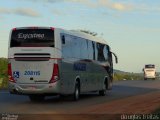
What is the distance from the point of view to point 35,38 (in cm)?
2386

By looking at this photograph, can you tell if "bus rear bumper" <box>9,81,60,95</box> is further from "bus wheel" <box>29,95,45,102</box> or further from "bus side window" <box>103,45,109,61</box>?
"bus side window" <box>103,45,109,61</box>

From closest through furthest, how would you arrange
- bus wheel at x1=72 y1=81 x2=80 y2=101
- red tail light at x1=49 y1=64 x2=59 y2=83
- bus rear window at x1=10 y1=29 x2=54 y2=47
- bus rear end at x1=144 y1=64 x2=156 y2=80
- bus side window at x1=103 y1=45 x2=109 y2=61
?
1. red tail light at x1=49 y1=64 x2=59 y2=83
2. bus rear window at x1=10 y1=29 x2=54 y2=47
3. bus wheel at x1=72 y1=81 x2=80 y2=101
4. bus side window at x1=103 y1=45 x2=109 y2=61
5. bus rear end at x1=144 y1=64 x2=156 y2=80

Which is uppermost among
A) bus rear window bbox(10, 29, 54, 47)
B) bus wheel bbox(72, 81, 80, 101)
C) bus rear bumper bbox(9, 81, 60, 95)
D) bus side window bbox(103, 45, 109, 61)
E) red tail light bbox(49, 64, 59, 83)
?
bus rear window bbox(10, 29, 54, 47)

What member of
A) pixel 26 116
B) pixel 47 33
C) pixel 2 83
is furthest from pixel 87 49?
pixel 2 83

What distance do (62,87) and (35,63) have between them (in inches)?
61.7

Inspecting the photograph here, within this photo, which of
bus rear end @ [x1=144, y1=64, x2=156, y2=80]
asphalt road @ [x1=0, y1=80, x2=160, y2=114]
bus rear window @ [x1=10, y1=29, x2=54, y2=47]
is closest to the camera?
asphalt road @ [x1=0, y1=80, x2=160, y2=114]

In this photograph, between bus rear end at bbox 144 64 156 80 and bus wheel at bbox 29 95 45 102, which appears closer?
bus wheel at bbox 29 95 45 102

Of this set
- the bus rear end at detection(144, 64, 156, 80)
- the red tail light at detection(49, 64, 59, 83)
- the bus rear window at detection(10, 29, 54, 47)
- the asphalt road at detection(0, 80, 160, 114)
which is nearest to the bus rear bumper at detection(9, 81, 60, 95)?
the red tail light at detection(49, 64, 59, 83)

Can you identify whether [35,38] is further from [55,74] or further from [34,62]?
[55,74]

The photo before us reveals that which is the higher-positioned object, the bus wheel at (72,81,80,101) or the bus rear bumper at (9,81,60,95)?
the bus rear bumper at (9,81,60,95)

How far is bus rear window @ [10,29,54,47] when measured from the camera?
78.0 ft

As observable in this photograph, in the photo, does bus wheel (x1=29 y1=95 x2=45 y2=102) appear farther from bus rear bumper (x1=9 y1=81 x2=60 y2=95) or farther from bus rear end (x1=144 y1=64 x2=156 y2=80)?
bus rear end (x1=144 y1=64 x2=156 y2=80)

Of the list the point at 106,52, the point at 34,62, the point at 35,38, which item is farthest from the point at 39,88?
the point at 106,52

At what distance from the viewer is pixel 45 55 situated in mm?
23641
